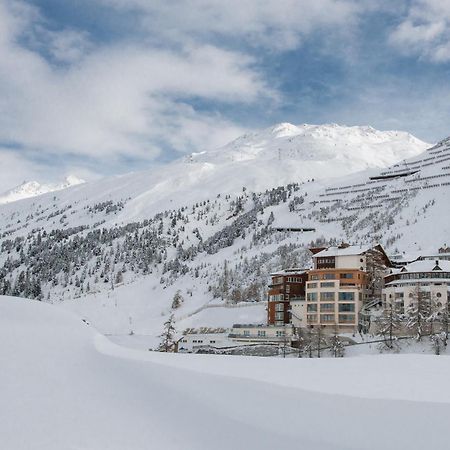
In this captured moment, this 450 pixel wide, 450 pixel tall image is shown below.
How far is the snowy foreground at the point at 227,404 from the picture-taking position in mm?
8586

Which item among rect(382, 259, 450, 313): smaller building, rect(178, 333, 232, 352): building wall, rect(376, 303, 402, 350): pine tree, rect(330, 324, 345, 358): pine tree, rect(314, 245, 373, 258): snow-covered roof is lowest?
rect(178, 333, 232, 352): building wall

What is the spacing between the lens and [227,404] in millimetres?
10391

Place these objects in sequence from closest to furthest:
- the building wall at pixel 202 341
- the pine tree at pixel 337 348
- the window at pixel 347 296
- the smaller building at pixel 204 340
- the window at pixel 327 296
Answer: the pine tree at pixel 337 348 → the window at pixel 347 296 → the window at pixel 327 296 → the smaller building at pixel 204 340 → the building wall at pixel 202 341

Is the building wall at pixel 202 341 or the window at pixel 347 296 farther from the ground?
the window at pixel 347 296

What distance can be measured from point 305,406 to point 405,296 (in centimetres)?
5471

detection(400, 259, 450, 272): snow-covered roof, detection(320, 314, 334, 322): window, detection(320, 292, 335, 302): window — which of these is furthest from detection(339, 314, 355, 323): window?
detection(400, 259, 450, 272): snow-covered roof

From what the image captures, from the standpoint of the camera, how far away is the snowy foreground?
28.2 feet

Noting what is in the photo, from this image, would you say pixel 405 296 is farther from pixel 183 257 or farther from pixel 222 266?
pixel 183 257

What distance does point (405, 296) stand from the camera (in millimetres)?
60094

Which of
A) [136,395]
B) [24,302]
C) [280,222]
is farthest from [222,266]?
[136,395]

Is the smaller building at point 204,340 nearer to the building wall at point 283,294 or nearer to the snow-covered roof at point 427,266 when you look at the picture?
the building wall at point 283,294

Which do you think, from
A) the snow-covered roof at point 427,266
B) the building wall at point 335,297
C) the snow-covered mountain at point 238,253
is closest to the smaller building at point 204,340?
the building wall at point 335,297

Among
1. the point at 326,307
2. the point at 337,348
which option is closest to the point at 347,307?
the point at 326,307

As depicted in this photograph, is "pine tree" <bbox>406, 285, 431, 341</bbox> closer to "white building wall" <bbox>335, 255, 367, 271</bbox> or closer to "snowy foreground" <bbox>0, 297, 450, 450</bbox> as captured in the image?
"white building wall" <bbox>335, 255, 367, 271</bbox>
